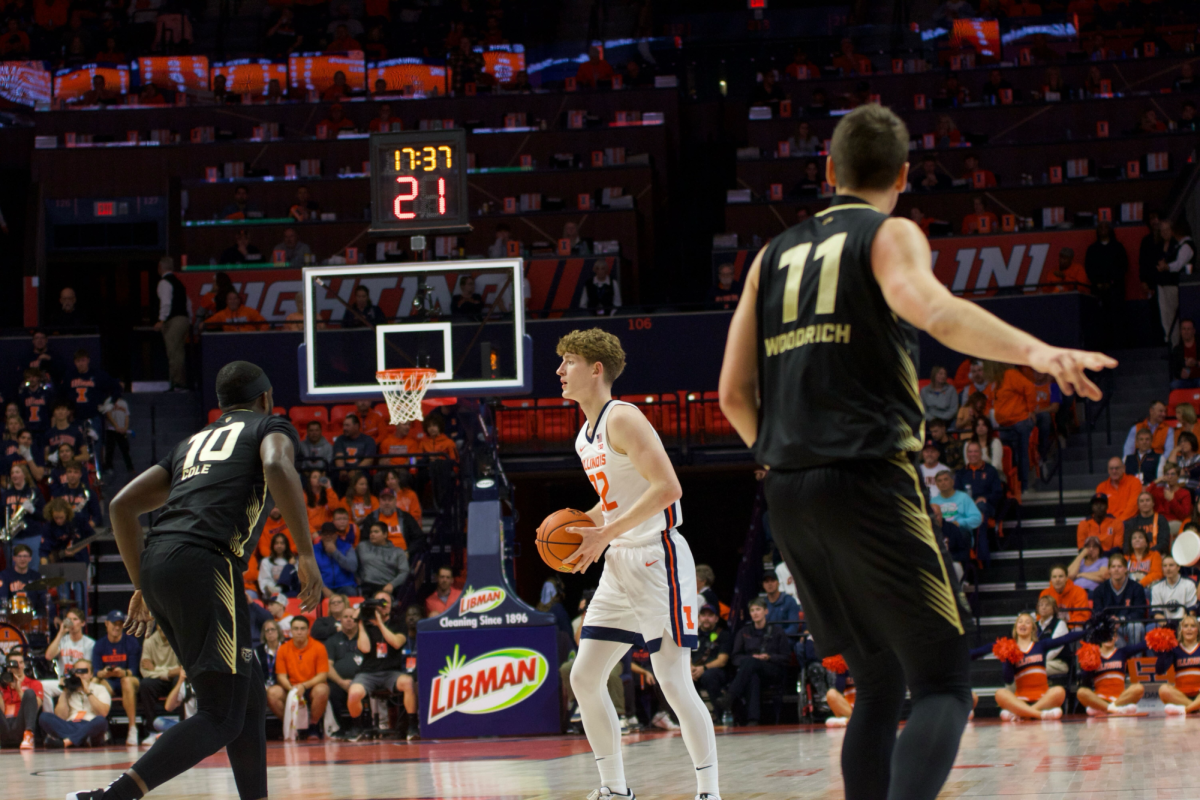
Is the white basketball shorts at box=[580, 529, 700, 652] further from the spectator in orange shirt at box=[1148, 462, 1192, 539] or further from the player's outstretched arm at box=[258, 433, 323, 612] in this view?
the spectator in orange shirt at box=[1148, 462, 1192, 539]

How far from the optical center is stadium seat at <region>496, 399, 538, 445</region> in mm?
19328

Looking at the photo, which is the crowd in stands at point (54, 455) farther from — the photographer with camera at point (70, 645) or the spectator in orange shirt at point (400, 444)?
the spectator in orange shirt at point (400, 444)

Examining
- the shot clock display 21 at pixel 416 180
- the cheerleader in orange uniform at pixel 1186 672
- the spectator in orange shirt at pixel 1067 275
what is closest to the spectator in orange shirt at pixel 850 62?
the spectator in orange shirt at pixel 1067 275

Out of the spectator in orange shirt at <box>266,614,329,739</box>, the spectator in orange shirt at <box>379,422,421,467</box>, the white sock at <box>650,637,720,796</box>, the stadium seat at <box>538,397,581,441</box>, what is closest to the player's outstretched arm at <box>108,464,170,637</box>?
the white sock at <box>650,637,720,796</box>

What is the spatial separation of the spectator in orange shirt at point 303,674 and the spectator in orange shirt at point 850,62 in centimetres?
1479

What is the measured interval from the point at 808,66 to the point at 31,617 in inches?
629

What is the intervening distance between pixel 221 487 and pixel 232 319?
50.9 feet

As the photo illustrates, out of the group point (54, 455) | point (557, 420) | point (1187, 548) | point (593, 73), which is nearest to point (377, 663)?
point (54, 455)

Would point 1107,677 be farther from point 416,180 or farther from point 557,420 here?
point 557,420

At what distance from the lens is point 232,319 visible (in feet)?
66.5

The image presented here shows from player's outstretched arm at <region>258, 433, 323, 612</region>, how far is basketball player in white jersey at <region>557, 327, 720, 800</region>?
131cm

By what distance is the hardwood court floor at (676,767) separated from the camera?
6918 millimetres

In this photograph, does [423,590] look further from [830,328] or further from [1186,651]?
[830,328]

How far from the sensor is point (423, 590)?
1525cm
